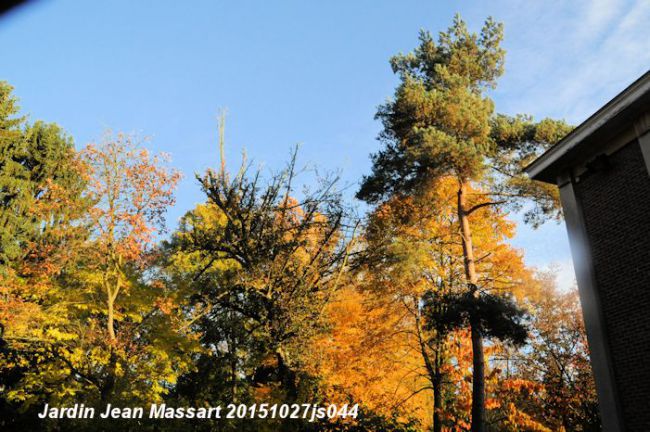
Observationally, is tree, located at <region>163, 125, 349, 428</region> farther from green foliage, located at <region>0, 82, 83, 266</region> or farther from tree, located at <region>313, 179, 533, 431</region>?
green foliage, located at <region>0, 82, 83, 266</region>

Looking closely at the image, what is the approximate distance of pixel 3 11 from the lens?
112 inches

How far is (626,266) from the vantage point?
9984mm

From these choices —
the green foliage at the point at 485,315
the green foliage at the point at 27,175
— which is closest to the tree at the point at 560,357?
the green foliage at the point at 485,315

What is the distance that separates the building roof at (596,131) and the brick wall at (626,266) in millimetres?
525

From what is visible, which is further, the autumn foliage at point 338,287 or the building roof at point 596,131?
the autumn foliage at point 338,287

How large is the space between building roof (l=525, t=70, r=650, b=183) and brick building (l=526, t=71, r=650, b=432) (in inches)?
0.8

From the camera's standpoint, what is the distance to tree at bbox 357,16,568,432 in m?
16.5

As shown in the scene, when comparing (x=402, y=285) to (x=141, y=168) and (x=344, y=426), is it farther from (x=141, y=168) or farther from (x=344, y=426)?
(x=141, y=168)

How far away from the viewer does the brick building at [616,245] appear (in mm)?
9523

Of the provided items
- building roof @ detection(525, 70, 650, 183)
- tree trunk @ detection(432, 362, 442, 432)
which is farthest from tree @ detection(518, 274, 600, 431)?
building roof @ detection(525, 70, 650, 183)

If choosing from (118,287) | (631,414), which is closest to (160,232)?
(118,287)

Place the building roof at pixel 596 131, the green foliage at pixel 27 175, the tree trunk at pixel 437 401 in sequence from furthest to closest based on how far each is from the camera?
the green foliage at pixel 27 175, the tree trunk at pixel 437 401, the building roof at pixel 596 131

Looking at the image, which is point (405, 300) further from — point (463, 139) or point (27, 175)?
point (27, 175)

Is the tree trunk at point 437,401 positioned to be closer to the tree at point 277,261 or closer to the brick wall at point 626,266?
the tree at point 277,261
